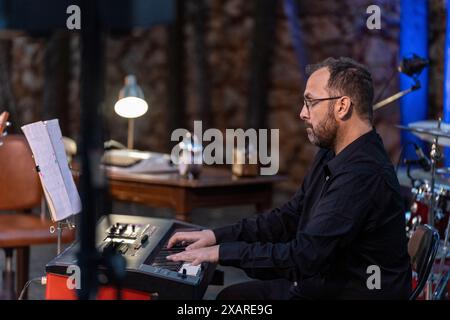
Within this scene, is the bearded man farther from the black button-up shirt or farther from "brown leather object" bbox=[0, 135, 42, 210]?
"brown leather object" bbox=[0, 135, 42, 210]

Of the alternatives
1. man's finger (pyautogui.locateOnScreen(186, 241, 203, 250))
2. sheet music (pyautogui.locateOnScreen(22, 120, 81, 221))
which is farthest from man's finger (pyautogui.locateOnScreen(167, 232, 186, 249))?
sheet music (pyautogui.locateOnScreen(22, 120, 81, 221))

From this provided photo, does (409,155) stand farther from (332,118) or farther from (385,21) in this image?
(332,118)

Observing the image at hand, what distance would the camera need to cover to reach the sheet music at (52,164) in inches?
99.8

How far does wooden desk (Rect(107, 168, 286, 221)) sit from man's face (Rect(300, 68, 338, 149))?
70.7 inches

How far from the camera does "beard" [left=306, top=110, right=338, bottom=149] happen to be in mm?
2381

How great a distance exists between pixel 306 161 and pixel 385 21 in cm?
142

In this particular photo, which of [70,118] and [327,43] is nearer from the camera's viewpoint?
[327,43]

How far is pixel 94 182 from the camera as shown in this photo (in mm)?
1425

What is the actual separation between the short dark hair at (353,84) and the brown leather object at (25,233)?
177 cm
